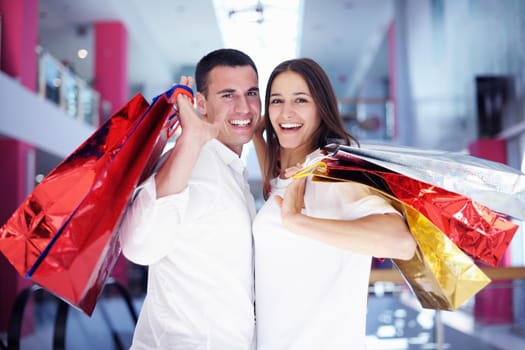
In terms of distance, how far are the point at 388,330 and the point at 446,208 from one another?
396 centimetres

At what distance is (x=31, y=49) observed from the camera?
877 cm

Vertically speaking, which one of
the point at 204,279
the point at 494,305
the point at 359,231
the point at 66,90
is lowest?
the point at 494,305

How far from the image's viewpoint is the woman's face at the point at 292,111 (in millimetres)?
2045

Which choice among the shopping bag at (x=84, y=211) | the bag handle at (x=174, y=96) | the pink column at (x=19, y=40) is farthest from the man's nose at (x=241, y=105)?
the pink column at (x=19, y=40)

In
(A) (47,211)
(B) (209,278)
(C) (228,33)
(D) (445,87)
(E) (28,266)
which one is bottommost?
(B) (209,278)

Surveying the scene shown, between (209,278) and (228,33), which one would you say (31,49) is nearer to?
(228,33)

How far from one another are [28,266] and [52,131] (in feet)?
28.6

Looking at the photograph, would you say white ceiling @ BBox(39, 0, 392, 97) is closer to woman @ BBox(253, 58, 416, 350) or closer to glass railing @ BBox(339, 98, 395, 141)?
glass railing @ BBox(339, 98, 395, 141)

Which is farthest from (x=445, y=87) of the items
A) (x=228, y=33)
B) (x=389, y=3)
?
(x=228, y=33)

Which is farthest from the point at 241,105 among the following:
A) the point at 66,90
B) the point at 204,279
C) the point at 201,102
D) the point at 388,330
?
the point at 66,90

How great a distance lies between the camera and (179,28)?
1243cm

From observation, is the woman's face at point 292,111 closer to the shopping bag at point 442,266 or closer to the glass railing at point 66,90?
the shopping bag at point 442,266

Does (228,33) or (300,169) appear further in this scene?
(228,33)

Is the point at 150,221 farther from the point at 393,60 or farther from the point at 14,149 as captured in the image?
the point at 393,60
